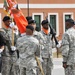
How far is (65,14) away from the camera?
42.2 metres

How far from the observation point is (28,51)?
11.1m

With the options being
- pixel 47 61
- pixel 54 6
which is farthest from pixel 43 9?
pixel 47 61

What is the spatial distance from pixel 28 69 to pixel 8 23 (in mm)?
1707

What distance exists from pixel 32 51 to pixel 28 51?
9 centimetres

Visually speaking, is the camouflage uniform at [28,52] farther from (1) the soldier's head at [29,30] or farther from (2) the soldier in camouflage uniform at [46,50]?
(2) the soldier in camouflage uniform at [46,50]

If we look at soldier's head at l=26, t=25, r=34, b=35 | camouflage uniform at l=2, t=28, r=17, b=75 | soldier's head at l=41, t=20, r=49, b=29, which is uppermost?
soldier's head at l=41, t=20, r=49, b=29

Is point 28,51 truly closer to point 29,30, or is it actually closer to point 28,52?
point 28,52

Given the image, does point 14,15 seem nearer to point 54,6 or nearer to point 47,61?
point 47,61

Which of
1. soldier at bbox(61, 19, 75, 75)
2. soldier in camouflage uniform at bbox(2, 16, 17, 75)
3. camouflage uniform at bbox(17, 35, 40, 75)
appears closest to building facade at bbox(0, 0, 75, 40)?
soldier in camouflage uniform at bbox(2, 16, 17, 75)

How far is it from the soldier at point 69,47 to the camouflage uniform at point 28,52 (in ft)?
2.59

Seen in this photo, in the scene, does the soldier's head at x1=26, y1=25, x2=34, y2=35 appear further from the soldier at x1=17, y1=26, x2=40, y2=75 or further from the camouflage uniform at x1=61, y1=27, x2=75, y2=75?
the camouflage uniform at x1=61, y1=27, x2=75, y2=75

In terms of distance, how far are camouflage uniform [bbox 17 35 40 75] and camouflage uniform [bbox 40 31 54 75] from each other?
6.23 feet

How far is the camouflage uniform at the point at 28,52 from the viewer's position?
11133 millimetres

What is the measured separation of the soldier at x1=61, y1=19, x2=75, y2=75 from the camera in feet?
38.4
